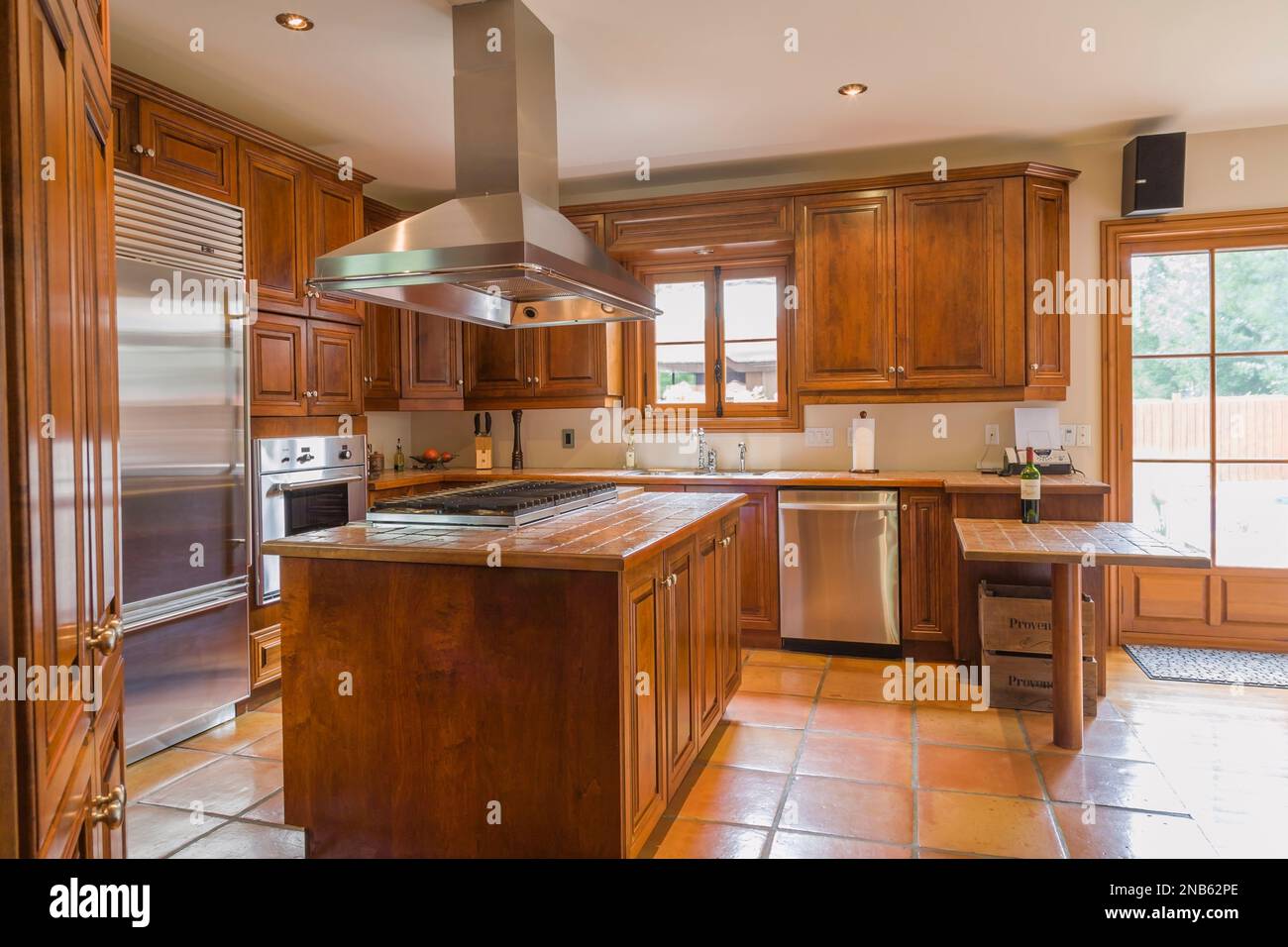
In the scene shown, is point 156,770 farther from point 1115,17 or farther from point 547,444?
point 1115,17

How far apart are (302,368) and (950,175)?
11.3ft

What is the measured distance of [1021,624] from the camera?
11.5ft

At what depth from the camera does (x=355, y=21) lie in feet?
9.62

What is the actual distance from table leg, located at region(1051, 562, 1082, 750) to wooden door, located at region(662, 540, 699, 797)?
143 cm

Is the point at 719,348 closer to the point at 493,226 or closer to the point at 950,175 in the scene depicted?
the point at 950,175

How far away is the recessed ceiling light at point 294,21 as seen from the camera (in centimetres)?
288

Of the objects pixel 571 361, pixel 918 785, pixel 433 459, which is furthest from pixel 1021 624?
pixel 433 459

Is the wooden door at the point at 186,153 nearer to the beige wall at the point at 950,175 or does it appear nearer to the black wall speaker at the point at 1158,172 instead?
the beige wall at the point at 950,175

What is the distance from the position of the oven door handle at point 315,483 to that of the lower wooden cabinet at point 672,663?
2.01 metres

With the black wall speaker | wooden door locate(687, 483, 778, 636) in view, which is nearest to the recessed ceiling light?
wooden door locate(687, 483, 778, 636)

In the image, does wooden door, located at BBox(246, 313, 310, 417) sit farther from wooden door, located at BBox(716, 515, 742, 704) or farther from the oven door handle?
wooden door, located at BBox(716, 515, 742, 704)

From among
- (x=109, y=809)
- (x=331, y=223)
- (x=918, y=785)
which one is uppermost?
(x=331, y=223)

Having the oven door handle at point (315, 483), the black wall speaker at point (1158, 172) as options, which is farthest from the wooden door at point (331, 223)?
the black wall speaker at point (1158, 172)

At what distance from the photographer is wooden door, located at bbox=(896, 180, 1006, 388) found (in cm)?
426
